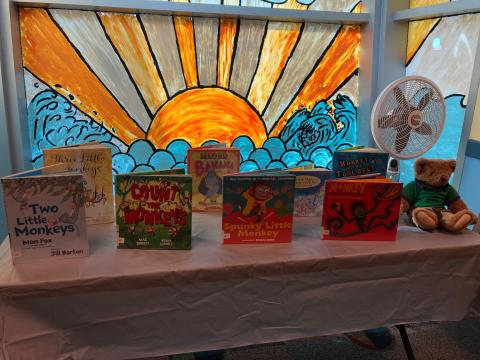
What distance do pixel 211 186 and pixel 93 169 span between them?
1.44 feet

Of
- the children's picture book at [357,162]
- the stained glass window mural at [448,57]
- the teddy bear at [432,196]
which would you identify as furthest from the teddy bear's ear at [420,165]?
the stained glass window mural at [448,57]

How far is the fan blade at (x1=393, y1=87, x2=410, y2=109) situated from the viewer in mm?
1732

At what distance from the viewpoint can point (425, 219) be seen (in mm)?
1494

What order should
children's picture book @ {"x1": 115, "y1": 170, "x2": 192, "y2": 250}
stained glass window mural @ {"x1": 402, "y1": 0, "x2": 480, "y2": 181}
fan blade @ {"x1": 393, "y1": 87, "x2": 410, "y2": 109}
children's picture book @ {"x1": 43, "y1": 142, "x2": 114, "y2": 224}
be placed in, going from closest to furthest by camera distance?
children's picture book @ {"x1": 115, "y1": 170, "x2": 192, "y2": 250}, children's picture book @ {"x1": 43, "y1": 142, "x2": 114, "y2": 224}, fan blade @ {"x1": 393, "y1": 87, "x2": 410, "y2": 109}, stained glass window mural @ {"x1": 402, "y1": 0, "x2": 480, "y2": 181}

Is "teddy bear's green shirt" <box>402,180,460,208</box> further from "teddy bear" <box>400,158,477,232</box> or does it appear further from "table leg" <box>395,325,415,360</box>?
"table leg" <box>395,325,415,360</box>

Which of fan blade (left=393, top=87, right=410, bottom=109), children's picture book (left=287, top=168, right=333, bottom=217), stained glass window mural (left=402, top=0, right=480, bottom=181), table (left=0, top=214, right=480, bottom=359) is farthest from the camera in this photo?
stained glass window mural (left=402, top=0, right=480, bottom=181)

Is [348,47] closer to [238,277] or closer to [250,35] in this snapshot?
[250,35]

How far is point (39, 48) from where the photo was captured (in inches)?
83.0

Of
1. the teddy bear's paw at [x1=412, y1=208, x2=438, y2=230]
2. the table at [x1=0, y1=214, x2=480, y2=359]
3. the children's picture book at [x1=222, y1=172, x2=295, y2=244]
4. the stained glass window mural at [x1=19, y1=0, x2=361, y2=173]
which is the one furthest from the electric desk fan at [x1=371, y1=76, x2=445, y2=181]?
the stained glass window mural at [x1=19, y1=0, x2=361, y2=173]

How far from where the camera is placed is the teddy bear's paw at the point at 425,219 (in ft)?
4.90

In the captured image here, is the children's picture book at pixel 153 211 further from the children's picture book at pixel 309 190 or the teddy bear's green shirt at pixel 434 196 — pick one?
the teddy bear's green shirt at pixel 434 196

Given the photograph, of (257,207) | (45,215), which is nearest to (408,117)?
(257,207)

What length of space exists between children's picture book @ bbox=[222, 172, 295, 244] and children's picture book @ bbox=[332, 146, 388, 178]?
348 millimetres

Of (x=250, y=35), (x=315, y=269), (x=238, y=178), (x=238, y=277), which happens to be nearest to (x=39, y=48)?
(x=250, y=35)
